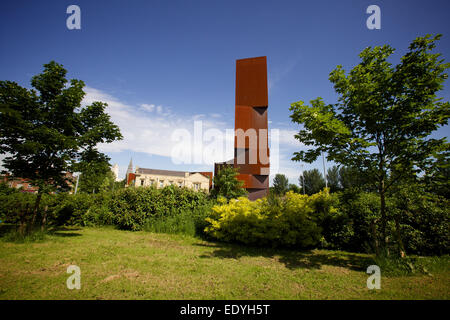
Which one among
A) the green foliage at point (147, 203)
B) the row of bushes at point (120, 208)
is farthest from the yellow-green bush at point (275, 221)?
the green foliage at point (147, 203)

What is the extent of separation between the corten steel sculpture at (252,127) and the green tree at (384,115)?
7.81 metres

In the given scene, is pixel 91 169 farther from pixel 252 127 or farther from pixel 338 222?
pixel 252 127

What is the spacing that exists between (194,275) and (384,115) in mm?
6062

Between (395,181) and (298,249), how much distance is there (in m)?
3.81

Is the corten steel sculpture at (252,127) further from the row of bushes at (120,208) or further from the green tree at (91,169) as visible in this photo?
the green tree at (91,169)

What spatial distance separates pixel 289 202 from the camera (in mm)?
6996

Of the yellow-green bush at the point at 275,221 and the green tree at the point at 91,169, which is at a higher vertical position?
the green tree at the point at 91,169

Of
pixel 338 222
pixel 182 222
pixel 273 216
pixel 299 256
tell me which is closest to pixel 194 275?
pixel 299 256

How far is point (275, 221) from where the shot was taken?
21.1 ft

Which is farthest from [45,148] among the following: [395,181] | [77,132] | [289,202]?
[395,181]

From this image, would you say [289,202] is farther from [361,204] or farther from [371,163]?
[371,163]

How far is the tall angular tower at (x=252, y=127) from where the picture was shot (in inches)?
521

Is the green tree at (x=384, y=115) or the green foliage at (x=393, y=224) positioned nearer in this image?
the green tree at (x=384, y=115)

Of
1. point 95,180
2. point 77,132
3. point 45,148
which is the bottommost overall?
point 95,180
